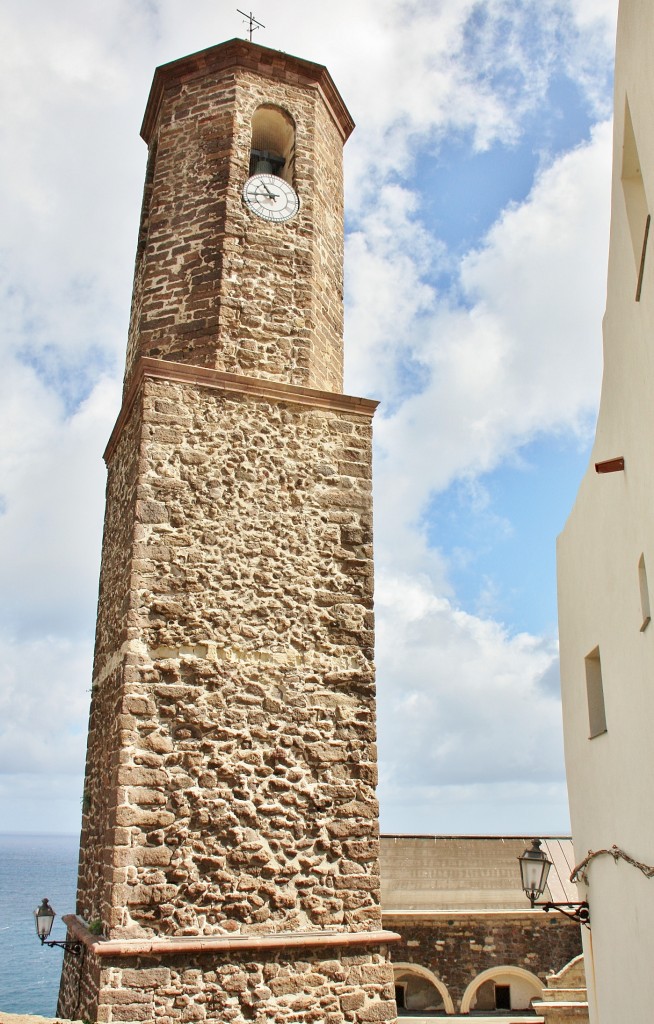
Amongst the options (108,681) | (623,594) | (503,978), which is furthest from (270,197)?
(503,978)

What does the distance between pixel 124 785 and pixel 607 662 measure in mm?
4298

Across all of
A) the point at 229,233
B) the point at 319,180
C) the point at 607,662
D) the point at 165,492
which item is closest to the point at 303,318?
the point at 229,233

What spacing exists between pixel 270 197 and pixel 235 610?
512 cm

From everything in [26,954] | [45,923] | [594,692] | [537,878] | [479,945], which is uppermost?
[594,692]

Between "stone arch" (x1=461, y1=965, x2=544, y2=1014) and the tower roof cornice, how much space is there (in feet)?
51.0

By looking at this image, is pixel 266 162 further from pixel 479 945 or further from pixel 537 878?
pixel 479 945

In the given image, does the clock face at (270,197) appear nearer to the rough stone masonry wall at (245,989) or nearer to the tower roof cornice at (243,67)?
the tower roof cornice at (243,67)

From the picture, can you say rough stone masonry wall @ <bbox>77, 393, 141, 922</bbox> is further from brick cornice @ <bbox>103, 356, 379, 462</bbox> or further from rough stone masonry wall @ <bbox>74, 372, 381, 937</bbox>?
brick cornice @ <bbox>103, 356, 379, 462</bbox>

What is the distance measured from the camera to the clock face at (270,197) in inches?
405

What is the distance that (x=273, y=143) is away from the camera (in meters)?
11.3

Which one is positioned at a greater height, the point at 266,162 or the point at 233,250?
the point at 266,162

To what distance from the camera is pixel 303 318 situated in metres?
10.0

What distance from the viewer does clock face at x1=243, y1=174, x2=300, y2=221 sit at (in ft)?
33.8

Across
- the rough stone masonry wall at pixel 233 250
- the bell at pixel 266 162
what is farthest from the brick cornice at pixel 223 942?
the bell at pixel 266 162
